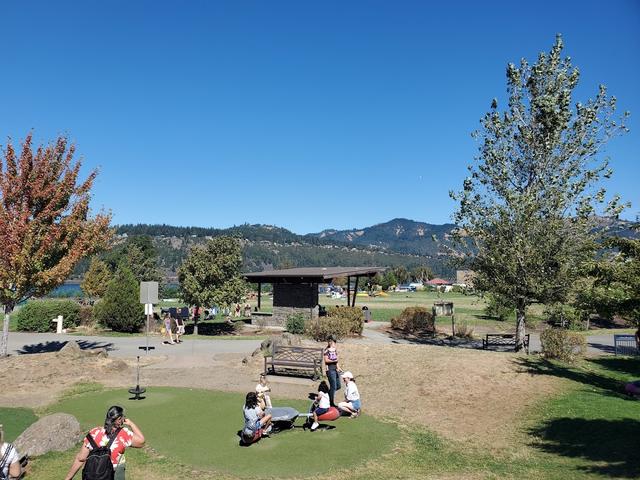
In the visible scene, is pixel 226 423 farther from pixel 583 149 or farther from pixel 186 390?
pixel 583 149

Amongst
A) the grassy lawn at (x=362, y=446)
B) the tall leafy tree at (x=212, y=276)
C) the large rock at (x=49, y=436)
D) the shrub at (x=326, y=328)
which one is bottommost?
the grassy lawn at (x=362, y=446)

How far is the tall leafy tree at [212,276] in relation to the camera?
28625 millimetres

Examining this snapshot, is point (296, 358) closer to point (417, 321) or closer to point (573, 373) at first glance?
point (573, 373)

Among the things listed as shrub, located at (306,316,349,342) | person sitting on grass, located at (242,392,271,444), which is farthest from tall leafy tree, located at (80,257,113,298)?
person sitting on grass, located at (242,392,271,444)

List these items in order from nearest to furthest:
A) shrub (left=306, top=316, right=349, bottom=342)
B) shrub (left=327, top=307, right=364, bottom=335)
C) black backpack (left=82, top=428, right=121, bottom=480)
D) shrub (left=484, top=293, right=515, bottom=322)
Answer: black backpack (left=82, top=428, right=121, bottom=480) → shrub (left=306, top=316, right=349, bottom=342) → shrub (left=327, top=307, right=364, bottom=335) → shrub (left=484, top=293, right=515, bottom=322)

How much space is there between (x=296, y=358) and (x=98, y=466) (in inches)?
467

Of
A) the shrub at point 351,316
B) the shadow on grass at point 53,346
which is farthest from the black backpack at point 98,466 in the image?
the shrub at point 351,316

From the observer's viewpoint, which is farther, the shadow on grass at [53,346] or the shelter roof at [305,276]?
the shelter roof at [305,276]

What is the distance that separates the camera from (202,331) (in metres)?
31.4

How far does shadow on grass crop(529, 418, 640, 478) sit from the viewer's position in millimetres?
8547

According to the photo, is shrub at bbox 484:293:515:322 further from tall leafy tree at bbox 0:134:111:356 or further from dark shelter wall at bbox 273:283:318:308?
tall leafy tree at bbox 0:134:111:356

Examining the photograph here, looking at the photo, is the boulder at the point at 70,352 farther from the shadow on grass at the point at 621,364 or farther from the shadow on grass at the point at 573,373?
the shadow on grass at the point at 621,364

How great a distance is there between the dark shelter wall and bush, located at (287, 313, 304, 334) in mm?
1695

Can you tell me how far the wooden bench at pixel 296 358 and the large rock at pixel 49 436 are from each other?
7880 millimetres
